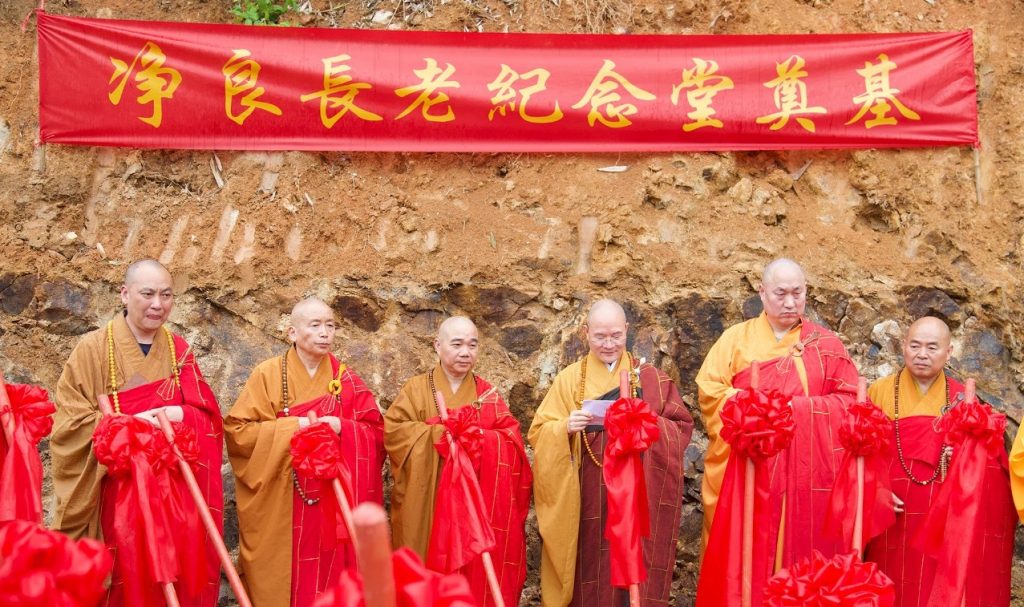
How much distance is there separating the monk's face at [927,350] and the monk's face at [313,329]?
291 cm

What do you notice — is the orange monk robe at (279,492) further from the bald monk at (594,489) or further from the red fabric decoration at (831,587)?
the red fabric decoration at (831,587)

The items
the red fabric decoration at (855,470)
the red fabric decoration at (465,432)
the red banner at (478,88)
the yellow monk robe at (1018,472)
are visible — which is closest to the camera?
the red fabric decoration at (855,470)

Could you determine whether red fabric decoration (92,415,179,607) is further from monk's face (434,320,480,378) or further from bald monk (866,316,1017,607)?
bald monk (866,316,1017,607)

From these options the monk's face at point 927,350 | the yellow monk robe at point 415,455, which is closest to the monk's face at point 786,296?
the monk's face at point 927,350

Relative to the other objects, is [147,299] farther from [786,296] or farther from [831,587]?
[831,587]

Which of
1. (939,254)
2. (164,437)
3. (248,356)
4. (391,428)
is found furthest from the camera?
(939,254)

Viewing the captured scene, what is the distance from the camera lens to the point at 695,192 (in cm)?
704

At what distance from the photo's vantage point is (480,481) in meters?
5.30

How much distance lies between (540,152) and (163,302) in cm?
271

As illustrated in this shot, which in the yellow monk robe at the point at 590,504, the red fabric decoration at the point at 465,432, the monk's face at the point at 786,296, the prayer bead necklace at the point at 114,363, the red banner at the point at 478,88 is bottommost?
the yellow monk robe at the point at 590,504

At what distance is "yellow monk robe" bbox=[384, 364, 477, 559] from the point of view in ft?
17.6

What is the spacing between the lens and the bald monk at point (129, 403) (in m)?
4.91

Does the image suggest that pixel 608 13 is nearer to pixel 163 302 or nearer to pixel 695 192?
pixel 695 192

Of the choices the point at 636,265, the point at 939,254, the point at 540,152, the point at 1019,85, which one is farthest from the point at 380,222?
the point at 1019,85
